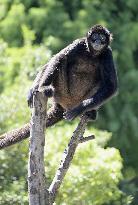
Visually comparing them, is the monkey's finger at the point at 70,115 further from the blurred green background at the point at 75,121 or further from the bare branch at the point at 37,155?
the blurred green background at the point at 75,121

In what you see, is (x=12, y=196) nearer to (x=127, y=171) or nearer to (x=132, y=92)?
(x=127, y=171)

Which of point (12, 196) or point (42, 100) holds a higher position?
point (12, 196)

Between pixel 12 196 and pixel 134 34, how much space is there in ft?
36.5

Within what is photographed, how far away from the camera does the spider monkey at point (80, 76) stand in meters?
9.49

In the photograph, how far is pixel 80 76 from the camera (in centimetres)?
994

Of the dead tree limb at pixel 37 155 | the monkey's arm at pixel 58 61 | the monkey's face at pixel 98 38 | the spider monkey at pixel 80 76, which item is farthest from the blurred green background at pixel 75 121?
the dead tree limb at pixel 37 155

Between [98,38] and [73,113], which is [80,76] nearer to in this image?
[98,38]

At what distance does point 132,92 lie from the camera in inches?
882

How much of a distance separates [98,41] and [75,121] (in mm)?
7827

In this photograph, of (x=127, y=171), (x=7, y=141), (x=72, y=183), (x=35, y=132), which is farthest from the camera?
(x=127, y=171)

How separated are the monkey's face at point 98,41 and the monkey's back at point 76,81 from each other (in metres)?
0.23

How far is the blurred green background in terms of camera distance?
43.5 feet

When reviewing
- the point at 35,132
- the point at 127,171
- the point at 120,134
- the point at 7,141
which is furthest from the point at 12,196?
the point at 120,134

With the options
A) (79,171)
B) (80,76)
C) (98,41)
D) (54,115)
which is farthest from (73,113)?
(79,171)
